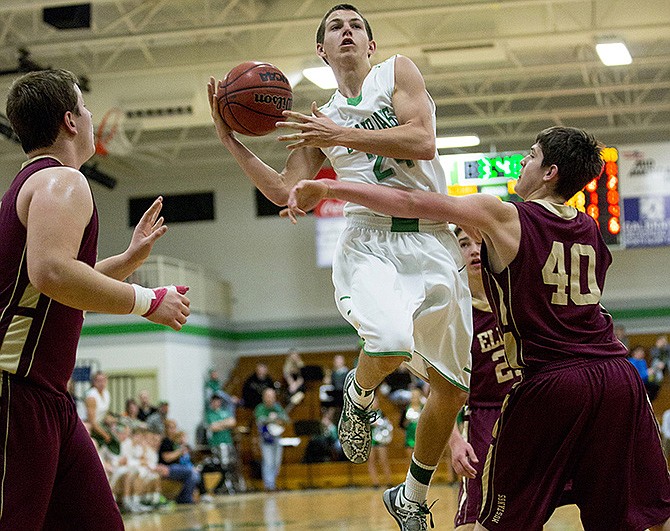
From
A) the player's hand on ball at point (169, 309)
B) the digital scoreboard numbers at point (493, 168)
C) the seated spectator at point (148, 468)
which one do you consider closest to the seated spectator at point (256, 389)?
the seated spectator at point (148, 468)

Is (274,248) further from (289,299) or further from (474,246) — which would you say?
(474,246)

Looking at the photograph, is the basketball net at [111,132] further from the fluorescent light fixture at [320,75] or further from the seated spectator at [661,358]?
the seated spectator at [661,358]

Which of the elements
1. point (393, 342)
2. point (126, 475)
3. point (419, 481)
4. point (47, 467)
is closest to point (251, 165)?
point (393, 342)

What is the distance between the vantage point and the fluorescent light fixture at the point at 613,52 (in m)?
14.9

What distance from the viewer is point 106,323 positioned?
20.2 metres

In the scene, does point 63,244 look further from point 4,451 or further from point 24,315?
point 4,451

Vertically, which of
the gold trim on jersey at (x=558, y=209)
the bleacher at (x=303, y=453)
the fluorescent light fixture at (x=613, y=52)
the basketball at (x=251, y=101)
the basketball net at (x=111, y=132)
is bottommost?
the bleacher at (x=303, y=453)

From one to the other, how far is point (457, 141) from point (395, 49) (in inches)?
108

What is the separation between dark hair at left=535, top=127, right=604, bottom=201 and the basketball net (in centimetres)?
1436

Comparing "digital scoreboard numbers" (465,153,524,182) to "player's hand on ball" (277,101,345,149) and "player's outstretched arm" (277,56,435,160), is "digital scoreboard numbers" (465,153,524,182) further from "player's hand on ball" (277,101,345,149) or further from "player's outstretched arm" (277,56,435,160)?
"player's hand on ball" (277,101,345,149)

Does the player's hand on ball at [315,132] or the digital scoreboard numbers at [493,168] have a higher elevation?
the digital scoreboard numbers at [493,168]

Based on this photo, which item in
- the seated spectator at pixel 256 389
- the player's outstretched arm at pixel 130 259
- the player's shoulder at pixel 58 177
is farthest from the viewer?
the seated spectator at pixel 256 389

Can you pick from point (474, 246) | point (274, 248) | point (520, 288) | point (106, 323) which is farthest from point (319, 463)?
point (520, 288)

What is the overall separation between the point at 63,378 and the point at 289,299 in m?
21.7
